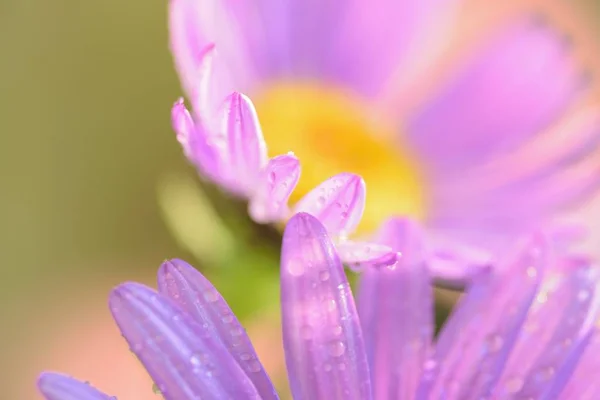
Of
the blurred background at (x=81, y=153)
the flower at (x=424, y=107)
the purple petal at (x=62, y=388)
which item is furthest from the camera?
the blurred background at (x=81, y=153)

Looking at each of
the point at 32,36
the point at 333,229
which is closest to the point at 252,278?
the point at 333,229

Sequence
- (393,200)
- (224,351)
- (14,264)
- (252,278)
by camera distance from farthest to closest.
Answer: (14,264) < (393,200) < (252,278) < (224,351)

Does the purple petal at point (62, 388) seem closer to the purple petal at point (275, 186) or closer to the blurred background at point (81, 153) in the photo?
the purple petal at point (275, 186)

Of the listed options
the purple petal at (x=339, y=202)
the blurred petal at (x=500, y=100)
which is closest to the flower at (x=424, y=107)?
the blurred petal at (x=500, y=100)

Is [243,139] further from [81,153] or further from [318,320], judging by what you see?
[81,153]

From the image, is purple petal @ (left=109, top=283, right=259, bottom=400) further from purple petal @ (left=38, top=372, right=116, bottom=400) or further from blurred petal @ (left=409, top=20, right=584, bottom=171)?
blurred petal @ (left=409, top=20, right=584, bottom=171)

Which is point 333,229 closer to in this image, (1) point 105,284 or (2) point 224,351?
(2) point 224,351

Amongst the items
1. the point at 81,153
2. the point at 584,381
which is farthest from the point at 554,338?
the point at 81,153
